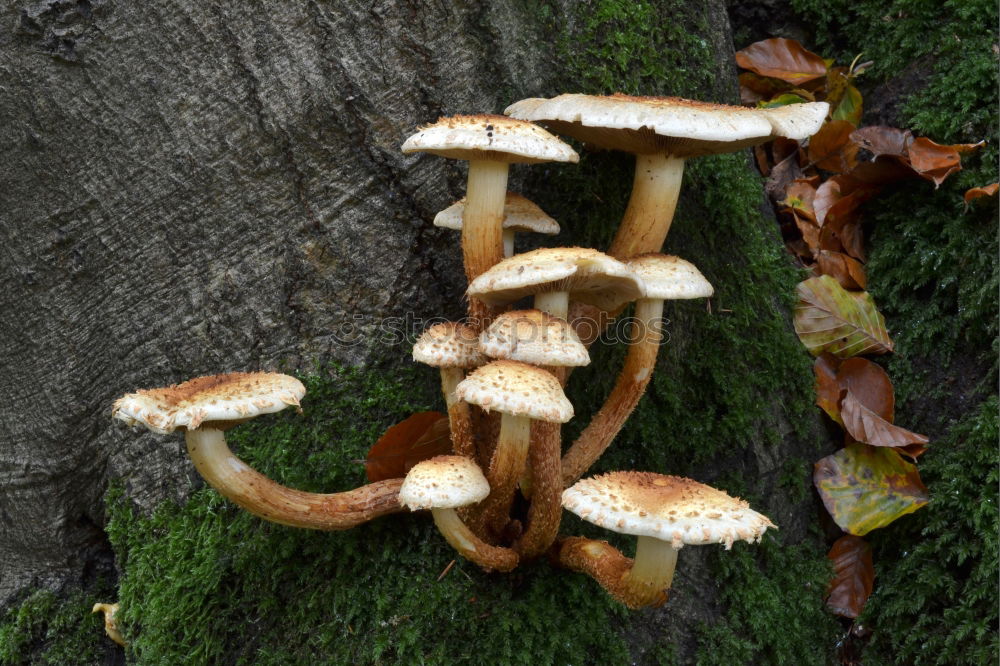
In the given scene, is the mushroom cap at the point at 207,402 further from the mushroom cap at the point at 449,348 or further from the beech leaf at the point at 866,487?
the beech leaf at the point at 866,487

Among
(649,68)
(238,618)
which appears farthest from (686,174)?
(238,618)

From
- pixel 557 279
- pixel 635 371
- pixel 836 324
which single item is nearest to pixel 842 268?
A: pixel 836 324

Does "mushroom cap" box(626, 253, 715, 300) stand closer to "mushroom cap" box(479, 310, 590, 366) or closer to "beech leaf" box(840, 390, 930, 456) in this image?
"mushroom cap" box(479, 310, 590, 366)

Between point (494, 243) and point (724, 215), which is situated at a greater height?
point (494, 243)

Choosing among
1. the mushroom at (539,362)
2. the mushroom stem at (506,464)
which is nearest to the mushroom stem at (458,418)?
the mushroom stem at (506,464)

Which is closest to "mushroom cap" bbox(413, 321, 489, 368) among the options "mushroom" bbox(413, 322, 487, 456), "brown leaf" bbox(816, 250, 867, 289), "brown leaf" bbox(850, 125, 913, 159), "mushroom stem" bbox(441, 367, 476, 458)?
"mushroom" bbox(413, 322, 487, 456)

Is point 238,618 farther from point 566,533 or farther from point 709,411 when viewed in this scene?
point 709,411
